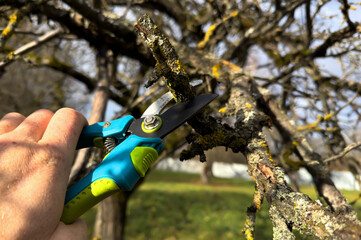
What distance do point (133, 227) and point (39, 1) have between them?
779cm

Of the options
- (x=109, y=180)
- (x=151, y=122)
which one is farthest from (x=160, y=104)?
(x=109, y=180)

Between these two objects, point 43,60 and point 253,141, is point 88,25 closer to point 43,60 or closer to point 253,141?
point 43,60

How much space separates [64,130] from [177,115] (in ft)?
1.71

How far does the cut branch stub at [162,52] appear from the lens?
962mm

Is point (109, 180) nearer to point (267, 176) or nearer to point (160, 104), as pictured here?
point (160, 104)

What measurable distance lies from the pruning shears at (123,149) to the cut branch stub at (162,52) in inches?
8.1

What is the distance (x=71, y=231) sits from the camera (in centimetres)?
97

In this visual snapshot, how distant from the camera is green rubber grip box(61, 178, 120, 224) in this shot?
1.04m

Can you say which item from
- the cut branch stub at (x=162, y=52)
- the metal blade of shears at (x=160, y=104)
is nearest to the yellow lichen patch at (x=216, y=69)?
the metal blade of shears at (x=160, y=104)

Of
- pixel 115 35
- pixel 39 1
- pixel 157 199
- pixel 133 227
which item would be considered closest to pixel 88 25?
pixel 115 35

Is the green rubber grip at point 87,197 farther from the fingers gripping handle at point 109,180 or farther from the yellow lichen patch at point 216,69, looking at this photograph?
the yellow lichen patch at point 216,69

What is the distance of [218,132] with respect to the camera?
1236mm

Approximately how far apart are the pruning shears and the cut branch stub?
0.21 metres

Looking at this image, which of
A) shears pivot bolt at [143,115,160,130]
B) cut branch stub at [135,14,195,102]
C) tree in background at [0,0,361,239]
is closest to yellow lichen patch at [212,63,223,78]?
tree in background at [0,0,361,239]
